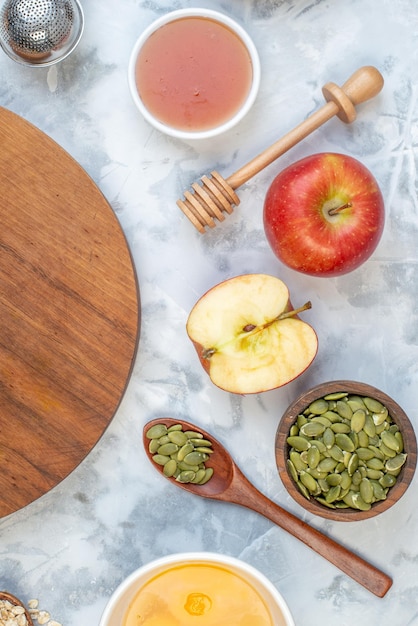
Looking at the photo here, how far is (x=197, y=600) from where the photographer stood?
3.59ft

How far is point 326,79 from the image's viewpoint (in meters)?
1.22

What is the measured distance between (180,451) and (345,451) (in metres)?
0.24

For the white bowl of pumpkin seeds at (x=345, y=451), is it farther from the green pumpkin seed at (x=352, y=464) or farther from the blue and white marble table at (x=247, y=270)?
the blue and white marble table at (x=247, y=270)

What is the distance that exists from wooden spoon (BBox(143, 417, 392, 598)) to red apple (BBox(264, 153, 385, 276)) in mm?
330

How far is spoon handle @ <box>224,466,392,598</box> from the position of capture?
119 centimetres

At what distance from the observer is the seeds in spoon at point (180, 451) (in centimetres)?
119

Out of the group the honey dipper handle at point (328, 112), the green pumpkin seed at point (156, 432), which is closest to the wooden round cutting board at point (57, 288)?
the green pumpkin seed at point (156, 432)

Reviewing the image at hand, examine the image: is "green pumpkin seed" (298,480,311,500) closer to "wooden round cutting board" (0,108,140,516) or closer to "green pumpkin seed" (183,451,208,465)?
"green pumpkin seed" (183,451,208,465)

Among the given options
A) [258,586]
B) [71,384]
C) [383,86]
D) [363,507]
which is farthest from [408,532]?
[383,86]

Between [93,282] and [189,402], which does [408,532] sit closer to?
[189,402]

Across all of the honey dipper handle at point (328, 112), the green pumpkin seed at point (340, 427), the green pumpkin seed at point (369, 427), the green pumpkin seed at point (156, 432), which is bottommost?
the green pumpkin seed at point (369, 427)

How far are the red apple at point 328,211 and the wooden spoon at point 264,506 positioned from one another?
1.08ft

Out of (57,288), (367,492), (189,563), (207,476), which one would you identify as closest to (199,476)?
(207,476)

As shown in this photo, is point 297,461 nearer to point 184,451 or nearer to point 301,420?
point 301,420
